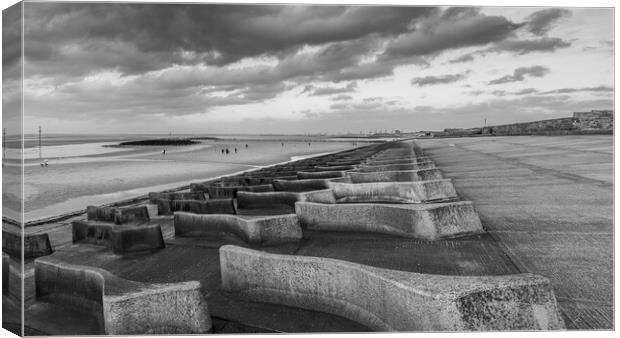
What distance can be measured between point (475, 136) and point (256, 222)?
46.0 meters

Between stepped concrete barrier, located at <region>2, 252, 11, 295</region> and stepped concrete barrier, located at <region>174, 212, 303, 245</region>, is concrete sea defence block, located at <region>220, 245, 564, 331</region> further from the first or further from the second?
stepped concrete barrier, located at <region>2, 252, 11, 295</region>

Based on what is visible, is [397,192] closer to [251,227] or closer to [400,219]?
[400,219]

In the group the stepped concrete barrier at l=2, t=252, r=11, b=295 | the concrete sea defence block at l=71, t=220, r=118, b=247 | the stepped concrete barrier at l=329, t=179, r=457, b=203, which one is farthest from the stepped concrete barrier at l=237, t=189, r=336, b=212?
the stepped concrete barrier at l=2, t=252, r=11, b=295

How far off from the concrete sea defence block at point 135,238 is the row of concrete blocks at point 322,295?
121 cm

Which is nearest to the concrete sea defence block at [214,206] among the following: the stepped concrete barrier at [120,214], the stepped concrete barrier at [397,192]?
the stepped concrete barrier at [120,214]

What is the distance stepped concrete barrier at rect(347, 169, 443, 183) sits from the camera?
8.59m

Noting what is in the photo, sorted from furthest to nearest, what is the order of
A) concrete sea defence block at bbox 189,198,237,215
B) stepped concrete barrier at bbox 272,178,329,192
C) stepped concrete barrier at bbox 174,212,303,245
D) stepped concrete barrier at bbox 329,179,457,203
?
stepped concrete barrier at bbox 272,178,329,192 < stepped concrete barrier at bbox 329,179,457,203 < concrete sea defence block at bbox 189,198,237,215 < stepped concrete barrier at bbox 174,212,303,245

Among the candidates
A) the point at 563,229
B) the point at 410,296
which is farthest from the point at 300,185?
the point at 410,296

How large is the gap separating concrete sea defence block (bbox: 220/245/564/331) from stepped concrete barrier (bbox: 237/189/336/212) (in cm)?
377

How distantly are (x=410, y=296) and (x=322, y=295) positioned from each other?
2.77 feet

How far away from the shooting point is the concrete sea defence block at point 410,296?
2352 mm

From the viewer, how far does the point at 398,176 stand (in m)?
8.67

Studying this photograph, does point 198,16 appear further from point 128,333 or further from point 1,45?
point 128,333

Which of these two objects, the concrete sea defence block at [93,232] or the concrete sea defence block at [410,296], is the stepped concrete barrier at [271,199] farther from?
the concrete sea defence block at [410,296]
